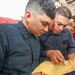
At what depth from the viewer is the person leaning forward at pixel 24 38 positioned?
3.18 ft

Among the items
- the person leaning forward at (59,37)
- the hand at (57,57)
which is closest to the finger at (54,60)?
the hand at (57,57)

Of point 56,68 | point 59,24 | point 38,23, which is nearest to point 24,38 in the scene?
point 38,23

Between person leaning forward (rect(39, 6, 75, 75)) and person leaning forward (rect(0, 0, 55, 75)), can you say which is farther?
person leaning forward (rect(39, 6, 75, 75))

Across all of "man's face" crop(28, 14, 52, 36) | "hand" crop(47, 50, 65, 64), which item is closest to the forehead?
"man's face" crop(28, 14, 52, 36)

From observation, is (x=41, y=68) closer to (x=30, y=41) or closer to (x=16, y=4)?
(x=30, y=41)

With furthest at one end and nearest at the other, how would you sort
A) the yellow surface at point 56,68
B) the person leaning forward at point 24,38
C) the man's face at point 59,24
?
the man's face at point 59,24 < the yellow surface at point 56,68 < the person leaning forward at point 24,38

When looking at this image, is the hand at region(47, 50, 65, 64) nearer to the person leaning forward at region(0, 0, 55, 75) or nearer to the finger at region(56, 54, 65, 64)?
the finger at region(56, 54, 65, 64)

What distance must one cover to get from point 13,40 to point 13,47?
43 mm

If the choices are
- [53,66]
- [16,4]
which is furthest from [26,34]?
[16,4]

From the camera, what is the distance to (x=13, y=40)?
991 millimetres

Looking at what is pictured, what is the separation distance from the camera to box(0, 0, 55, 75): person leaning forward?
969 mm

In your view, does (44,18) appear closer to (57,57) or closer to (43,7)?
(43,7)

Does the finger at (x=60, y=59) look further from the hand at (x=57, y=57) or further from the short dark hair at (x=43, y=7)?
the short dark hair at (x=43, y=7)

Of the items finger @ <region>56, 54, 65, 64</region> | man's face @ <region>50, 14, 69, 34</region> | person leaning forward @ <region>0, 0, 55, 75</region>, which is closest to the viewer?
person leaning forward @ <region>0, 0, 55, 75</region>
